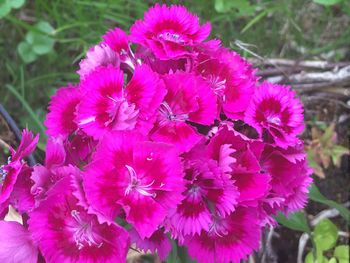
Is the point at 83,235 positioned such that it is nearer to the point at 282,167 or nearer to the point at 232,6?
the point at 282,167

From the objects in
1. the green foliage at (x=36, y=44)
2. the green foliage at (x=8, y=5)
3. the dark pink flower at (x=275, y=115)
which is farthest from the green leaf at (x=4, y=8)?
the dark pink flower at (x=275, y=115)

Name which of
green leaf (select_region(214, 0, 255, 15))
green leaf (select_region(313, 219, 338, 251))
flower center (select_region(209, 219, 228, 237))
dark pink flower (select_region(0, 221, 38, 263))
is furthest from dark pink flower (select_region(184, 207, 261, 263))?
green leaf (select_region(214, 0, 255, 15))

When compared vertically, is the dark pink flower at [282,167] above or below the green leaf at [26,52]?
above

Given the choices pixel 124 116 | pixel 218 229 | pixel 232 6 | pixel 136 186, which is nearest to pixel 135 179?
pixel 136 186

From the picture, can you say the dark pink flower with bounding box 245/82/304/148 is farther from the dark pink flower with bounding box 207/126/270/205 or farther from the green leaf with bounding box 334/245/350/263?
the green leaf with bounding box 334/245/350/263

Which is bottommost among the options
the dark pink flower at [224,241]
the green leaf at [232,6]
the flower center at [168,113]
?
the dark pink flower at [224,241]

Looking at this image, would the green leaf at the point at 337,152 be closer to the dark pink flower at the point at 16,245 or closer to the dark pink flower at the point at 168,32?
the dark pink flower at the point at 168,32

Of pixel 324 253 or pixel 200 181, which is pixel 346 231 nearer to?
pixel 324 253
